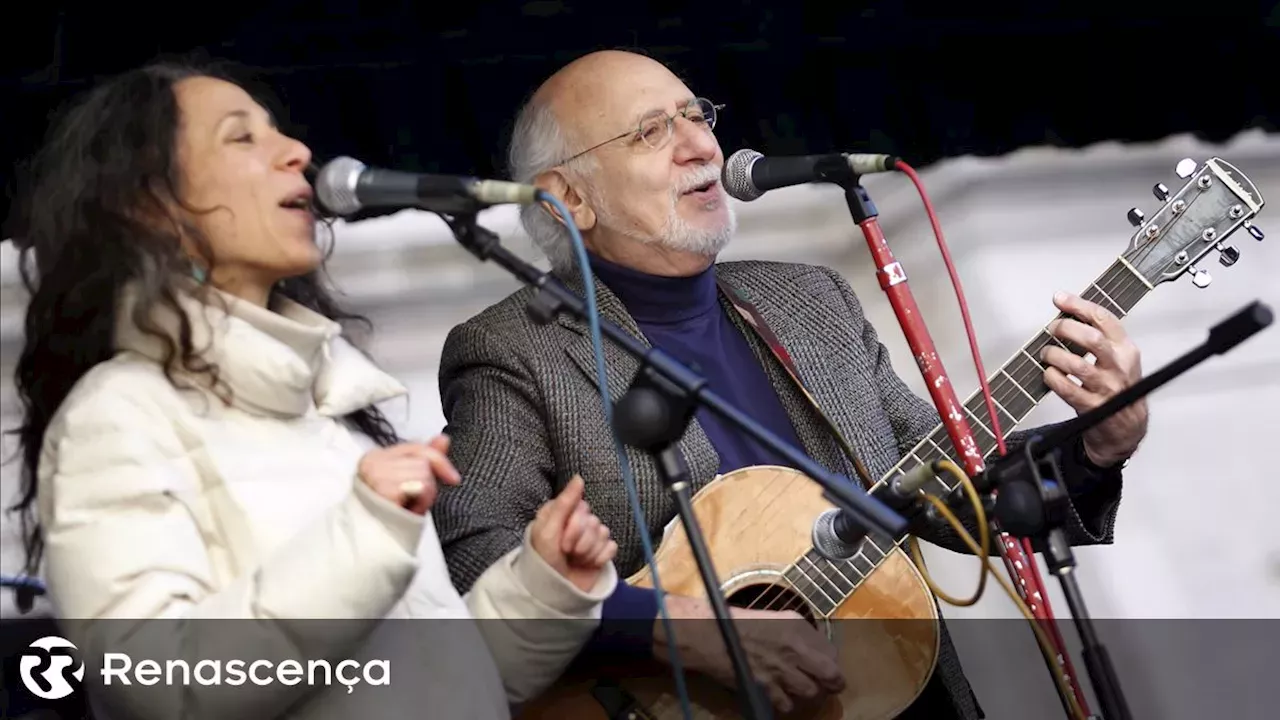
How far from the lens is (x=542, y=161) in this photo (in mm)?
3148

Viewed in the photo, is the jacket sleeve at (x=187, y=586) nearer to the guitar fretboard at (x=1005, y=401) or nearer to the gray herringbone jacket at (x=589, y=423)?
the gray herringbone jacket at (x=589, y=423)

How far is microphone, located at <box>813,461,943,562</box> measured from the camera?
6.31 feet

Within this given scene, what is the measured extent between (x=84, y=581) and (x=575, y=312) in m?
0.63

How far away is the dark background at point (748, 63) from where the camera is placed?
2.83 m

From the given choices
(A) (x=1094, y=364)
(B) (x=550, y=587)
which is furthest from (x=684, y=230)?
(B) (x=550, y=587)

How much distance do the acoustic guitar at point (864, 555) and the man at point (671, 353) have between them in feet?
0.21

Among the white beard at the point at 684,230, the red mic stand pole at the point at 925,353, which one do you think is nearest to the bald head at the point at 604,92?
the white beard at the point at 684,230

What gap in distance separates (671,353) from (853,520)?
96cm

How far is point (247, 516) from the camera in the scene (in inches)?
77.3

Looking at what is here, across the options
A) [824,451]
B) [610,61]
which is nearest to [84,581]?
[824,451]

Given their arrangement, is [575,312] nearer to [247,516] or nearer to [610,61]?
[247,516]

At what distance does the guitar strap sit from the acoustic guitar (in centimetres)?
12

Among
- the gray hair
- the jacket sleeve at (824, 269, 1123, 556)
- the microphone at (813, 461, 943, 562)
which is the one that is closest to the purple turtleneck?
the gray hair

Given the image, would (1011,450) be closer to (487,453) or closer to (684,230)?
(684,230)
